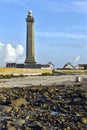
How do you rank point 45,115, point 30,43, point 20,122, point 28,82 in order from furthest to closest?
point 30,43 → point 28,82 → point 45,115 → point 20,122

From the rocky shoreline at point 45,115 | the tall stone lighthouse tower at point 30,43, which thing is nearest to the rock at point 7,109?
the rocky shoreline at point 45,115

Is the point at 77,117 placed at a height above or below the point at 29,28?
below

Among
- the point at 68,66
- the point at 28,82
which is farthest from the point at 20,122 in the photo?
the point at 68,66

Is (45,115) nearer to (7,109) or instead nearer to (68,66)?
(7,109)

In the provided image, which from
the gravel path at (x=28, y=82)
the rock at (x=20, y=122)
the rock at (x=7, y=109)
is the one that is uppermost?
the gravel path at (x=28, y=82)

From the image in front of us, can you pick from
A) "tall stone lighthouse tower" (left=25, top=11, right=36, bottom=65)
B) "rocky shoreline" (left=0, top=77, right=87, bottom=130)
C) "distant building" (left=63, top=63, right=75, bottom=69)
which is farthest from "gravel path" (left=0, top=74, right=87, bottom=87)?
"distant building" (left=63, top=63, right=75, bottom=69)

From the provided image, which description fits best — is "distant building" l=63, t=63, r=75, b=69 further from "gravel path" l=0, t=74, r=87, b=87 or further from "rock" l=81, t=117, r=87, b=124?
"rock" l=81, t=117, r=87, b=124

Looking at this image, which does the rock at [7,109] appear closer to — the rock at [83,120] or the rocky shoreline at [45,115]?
the rocky shoreline at [45,115]

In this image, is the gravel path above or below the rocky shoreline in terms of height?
above

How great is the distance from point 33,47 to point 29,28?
6.11m

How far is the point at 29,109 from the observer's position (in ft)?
51.2

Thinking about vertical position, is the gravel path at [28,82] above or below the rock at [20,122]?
above

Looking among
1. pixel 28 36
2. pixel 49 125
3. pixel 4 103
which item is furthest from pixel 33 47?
pixel 49 125

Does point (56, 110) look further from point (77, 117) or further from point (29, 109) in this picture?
point (77, 117)
